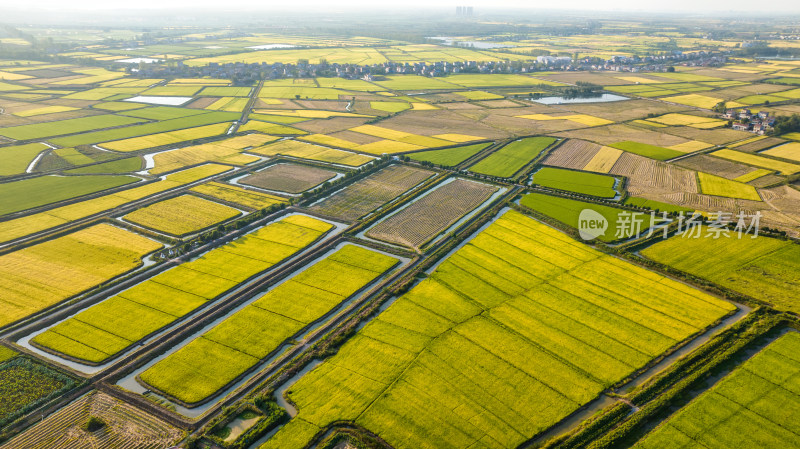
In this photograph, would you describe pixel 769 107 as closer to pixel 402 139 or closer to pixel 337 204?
pixel 402 139

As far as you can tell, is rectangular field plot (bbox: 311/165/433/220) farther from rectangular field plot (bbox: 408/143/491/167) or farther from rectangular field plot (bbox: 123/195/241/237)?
rectangular field plot (bbox: 123/195/241/237)

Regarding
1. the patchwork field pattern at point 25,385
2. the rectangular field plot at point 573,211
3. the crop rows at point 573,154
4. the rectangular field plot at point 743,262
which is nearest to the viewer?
the patchwork field pattern at point 25,385

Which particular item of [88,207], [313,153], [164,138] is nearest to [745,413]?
[313,153]

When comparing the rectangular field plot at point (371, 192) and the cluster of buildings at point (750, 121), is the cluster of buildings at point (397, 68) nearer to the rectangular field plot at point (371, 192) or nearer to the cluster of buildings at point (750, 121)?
the cluster of buildings at point (750, 121)

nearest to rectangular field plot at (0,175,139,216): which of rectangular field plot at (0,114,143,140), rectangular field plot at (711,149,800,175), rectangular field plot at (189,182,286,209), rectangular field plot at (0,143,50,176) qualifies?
rectangular field plot at (0,143,50,176)

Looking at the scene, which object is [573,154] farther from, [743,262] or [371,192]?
[371,192]

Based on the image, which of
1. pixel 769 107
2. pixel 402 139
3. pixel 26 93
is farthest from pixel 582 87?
pixel 26 93

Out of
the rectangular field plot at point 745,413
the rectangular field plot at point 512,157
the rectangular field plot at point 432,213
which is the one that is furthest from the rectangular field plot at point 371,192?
the rectangular field plot at point 745,413
